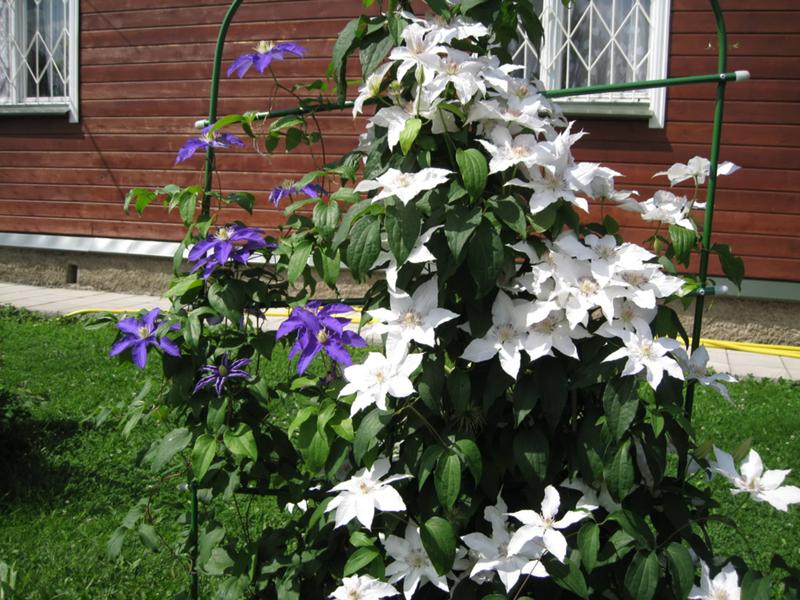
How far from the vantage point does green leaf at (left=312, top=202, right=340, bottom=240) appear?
1.66 metres

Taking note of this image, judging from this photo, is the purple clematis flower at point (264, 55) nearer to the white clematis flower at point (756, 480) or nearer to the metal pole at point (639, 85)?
the metal pole at point (639, 85)

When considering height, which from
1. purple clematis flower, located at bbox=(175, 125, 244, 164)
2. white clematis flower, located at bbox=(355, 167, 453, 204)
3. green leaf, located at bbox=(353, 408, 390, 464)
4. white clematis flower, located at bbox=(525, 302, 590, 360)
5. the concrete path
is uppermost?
purple clematis flower, located at bbox=(175, 125, 244, 164)

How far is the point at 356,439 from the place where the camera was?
154 centimetres

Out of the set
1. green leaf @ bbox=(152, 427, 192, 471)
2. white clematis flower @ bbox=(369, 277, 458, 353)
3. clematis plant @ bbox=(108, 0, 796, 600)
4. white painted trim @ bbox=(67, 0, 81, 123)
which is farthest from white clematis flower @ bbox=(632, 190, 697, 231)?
white painted trim @ bbox=(67, 0, 81, 123)

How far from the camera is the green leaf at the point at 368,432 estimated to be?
1.52 metres

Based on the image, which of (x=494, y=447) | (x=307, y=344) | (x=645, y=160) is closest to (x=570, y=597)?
(x=494, y=447)

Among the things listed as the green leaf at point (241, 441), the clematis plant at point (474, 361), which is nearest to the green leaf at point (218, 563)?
the clematis plant at point (474, 361)

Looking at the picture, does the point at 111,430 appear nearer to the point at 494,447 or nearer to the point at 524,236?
the point at 494,447

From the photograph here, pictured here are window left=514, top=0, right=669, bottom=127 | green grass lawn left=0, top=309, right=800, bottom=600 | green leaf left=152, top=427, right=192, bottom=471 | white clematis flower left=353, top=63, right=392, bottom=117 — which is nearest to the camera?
white clematis flower left=353, top=63, right=392, bottom=117

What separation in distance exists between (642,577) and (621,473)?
0.18m

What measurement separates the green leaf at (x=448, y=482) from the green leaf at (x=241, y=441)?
403 mm

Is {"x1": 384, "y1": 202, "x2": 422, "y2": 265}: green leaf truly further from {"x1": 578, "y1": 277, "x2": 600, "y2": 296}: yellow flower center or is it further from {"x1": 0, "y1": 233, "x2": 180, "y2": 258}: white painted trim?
{"x1": 0, "y1": 233, "x2": 180, "y2": 258}: white painted trim

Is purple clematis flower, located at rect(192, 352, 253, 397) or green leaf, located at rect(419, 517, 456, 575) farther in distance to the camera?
purple clematis flower, located at rect(192, 352, 253, 397)

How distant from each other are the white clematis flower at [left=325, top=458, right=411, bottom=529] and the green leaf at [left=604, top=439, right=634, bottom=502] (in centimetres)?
35
